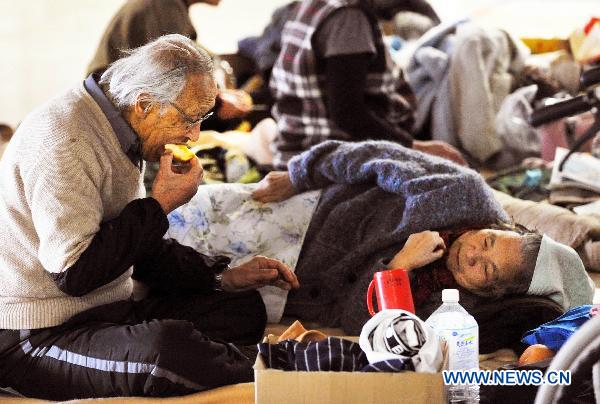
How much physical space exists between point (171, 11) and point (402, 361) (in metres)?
2.13

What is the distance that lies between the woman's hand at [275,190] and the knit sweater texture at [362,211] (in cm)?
3

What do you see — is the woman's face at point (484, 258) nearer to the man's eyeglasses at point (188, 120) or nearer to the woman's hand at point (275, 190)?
the woman's hand at point (275, 190)

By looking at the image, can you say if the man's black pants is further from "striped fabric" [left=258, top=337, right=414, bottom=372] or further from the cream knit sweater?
"striped fabric" [left=258, top=337, right=414, bottom=372]

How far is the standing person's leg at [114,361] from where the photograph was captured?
1.96 m

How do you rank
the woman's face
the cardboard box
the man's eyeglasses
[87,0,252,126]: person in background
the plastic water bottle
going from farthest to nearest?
[87,0,252,126]: person in background
the woman's face
the man's eyeglasses
the plastic water bottle
the cardboard box

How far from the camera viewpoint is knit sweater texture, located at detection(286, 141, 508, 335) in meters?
2.48

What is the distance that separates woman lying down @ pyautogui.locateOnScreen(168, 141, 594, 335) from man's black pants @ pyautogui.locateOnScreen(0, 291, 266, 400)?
1.74 feet

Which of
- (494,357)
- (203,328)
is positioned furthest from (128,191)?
(494,357)

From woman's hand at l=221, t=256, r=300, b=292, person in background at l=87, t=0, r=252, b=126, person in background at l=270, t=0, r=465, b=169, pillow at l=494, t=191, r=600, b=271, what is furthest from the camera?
person in background at l=87, t=0, r=252, b=126

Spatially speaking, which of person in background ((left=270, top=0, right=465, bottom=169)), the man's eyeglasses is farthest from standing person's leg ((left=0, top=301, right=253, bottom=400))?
person in background ((left=270, top=0, right=465, bottom=169))

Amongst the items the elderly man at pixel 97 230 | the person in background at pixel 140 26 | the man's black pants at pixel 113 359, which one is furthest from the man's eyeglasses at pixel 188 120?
the person in background at pixel 140 26

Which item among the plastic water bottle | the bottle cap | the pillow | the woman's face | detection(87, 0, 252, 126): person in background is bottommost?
the pillow

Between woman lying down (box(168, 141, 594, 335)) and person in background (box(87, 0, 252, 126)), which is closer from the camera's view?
woman lying down (box(168, 141, 594, 335))

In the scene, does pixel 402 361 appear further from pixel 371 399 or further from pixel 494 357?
pixel 494 357
